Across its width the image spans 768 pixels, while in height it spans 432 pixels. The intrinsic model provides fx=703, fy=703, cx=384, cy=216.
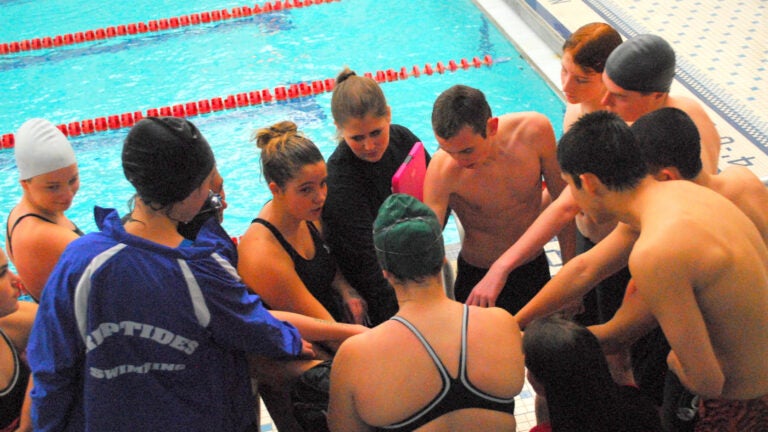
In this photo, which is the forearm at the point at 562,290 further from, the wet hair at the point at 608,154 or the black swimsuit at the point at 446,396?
the black swimsuit at the point at 446,396

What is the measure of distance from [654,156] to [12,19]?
31.5ft

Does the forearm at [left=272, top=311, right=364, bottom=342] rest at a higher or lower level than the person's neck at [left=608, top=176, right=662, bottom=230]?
lower

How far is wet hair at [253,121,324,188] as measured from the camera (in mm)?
2496

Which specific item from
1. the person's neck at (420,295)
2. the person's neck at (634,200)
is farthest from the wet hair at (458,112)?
the person's neck at (420,295)

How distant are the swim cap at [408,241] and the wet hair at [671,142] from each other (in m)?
0.72

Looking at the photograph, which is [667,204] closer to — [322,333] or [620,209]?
[620,209]

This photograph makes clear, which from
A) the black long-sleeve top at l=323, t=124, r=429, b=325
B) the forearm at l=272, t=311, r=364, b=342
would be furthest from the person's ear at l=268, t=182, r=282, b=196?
the forearm at l=272, t=311, r=364, b=342

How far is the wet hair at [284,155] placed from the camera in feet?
8.19

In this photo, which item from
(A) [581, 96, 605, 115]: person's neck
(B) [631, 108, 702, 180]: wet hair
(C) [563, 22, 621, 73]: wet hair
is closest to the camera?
(B) [631, 108, 702, 180]: wet hair

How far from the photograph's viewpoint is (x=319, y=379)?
2287mm

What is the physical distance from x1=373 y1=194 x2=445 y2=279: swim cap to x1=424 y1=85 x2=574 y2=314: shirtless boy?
0.81m

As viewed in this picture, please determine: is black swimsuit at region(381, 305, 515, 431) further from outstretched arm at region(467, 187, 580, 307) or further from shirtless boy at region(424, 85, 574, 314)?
shirtless boy at region(424, 85, 574, 314)

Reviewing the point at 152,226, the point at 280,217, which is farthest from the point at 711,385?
the point at 152,226

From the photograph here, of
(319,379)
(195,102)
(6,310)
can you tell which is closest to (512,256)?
(319,379)
